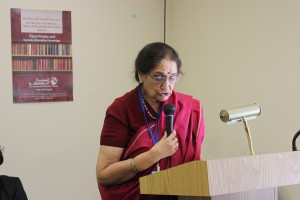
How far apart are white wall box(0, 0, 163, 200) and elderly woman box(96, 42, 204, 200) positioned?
142 centimetres

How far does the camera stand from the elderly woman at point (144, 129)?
60.5 inches

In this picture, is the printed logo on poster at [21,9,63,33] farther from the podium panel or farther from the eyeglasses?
the podium panel

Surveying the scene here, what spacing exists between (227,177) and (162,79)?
588 millimetres

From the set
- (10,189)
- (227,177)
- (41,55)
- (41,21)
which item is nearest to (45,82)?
(41,55)

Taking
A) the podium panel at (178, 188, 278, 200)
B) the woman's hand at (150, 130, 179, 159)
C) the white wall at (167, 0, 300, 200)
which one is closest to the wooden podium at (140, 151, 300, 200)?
the podium panel at (178, 188, 278, 200)

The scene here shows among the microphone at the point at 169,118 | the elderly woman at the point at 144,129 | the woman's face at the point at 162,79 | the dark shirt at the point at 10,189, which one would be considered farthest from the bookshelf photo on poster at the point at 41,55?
the microphone at the point at 169,118

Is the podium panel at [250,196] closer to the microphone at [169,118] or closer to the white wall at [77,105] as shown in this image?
the microphone at [169,118]

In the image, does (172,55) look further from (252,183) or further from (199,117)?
(252,183)

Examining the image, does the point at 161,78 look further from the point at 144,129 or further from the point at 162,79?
the point at 144,129

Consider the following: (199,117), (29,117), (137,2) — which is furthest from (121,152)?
(137,2)

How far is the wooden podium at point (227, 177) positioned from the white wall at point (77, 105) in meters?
1.87

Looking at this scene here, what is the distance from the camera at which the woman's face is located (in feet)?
5.05

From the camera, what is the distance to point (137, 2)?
319 centimetres

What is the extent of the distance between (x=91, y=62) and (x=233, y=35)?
1106 mm
